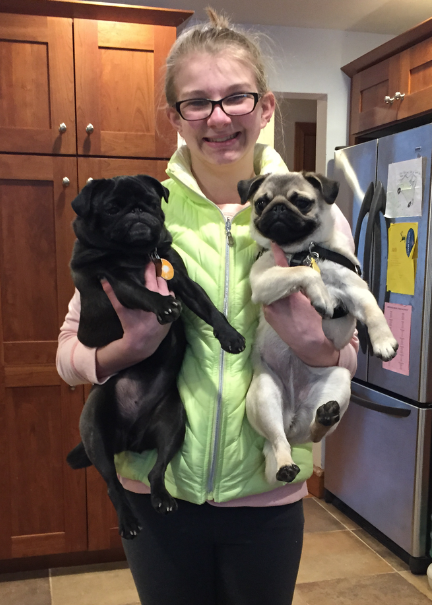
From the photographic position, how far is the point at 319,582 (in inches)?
103

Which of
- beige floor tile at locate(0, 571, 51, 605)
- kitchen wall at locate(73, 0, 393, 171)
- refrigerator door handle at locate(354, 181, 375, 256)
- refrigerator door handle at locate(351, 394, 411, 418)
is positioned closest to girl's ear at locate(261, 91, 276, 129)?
refrigerator door handle at locate(354, 181, 375, 256)

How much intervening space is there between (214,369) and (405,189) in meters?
1.89

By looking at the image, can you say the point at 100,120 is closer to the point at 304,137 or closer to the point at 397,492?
the point at 397,492

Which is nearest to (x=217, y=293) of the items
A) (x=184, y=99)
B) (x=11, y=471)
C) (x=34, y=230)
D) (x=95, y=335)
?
(x=95, y=335)

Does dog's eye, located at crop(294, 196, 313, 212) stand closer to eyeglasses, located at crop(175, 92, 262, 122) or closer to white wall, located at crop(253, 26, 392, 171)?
eyeglasses, located at crop(175, 92, 262, 122)

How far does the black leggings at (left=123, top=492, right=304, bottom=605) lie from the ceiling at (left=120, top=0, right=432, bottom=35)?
2745mm

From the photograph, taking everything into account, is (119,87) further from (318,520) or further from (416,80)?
(318,520)

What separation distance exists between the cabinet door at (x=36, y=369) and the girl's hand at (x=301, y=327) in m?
1.61

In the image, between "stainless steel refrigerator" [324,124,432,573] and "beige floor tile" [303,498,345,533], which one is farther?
"beige floor tile" [303,498,345,533]

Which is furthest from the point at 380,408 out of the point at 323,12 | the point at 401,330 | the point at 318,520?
the point at 323,12

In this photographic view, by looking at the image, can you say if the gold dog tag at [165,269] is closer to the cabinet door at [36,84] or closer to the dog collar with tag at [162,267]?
the dog collar with tag at [162,267]

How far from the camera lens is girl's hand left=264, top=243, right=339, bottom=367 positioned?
119 centimetres

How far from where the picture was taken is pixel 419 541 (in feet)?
8.62

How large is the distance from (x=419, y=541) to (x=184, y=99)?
245cm
